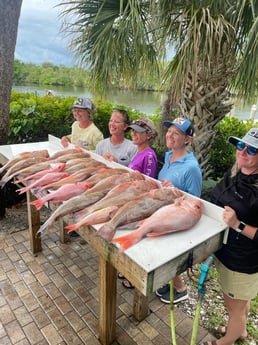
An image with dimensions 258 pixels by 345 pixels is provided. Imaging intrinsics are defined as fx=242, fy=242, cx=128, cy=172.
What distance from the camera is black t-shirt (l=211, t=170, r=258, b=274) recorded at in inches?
60.1

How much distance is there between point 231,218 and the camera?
4.79 ft

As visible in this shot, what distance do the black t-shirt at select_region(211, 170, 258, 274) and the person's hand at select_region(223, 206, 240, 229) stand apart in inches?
3.9

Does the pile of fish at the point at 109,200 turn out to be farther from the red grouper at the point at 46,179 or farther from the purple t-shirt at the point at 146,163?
the purple t-shirt at the point at 146,163

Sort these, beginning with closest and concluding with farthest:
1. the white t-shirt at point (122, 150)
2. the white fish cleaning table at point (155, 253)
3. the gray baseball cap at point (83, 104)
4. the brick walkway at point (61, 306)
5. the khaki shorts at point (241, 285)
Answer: the white fish cleaning table at point (155, 253) < the khaki shorts at point (241, 285) < the brick walkway at point (61, 306) < the white t-shirt at point (122, 150) < the gray baseball cap at point (83, 104)

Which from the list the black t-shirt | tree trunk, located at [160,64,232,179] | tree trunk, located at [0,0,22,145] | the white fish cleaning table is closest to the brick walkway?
the white fish cleaning table

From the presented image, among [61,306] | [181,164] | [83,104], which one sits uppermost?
[83,104]

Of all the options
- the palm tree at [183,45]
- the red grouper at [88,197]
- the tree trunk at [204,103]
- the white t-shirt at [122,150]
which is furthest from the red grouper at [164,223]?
the tree trunk at [204,103]

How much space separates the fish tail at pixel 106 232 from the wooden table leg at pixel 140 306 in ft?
3.85

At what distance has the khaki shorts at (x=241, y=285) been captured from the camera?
1648 mm

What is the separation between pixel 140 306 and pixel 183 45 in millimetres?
2935

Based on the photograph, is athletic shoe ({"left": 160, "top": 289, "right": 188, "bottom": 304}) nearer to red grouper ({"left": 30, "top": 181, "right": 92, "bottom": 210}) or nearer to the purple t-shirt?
the purple t-shirt

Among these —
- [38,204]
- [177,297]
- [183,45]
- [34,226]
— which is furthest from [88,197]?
[183,45]

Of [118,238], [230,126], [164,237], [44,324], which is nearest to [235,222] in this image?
[164,237]

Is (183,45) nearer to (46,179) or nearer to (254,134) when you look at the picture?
(254,134)
